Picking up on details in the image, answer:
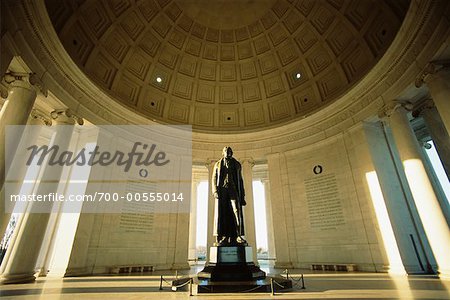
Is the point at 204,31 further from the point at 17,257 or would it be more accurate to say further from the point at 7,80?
the point at 17,257

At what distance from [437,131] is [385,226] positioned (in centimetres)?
566

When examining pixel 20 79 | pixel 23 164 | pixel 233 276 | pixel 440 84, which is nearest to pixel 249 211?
pixel 233 276

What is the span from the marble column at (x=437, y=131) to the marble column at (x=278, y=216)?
8890 mm

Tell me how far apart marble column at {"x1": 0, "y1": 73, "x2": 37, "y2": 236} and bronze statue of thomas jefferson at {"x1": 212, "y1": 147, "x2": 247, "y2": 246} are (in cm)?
726

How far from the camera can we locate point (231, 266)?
6.98m

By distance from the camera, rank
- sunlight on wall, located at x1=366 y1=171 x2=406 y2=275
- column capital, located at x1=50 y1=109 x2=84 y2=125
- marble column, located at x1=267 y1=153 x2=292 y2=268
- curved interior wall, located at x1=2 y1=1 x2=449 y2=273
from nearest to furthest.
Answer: curved interior wall, located at x1=2 y1=1 x2=449 y2=273 < sunlight on wall, located at x1=366 y1=171 x2=406 y2=275 < column capital, located at x1=50 y1=109 x2=84 y2=125 < marble column, located at x1=267 y1=153 x2=292 y2=268

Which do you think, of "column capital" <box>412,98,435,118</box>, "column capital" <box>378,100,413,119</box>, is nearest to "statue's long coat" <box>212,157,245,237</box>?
"column capital" <box>378,100,413,119</box>

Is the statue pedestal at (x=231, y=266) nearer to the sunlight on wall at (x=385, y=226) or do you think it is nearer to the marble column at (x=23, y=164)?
the sunlight on wall at (x=385, y=226)

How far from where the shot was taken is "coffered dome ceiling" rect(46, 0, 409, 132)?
13.9 m

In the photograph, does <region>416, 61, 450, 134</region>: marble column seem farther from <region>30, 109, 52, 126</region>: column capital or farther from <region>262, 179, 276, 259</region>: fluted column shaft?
<region>30, 109, 52, 126</region>: column capital

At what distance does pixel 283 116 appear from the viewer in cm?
1900

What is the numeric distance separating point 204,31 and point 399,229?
17860 mm

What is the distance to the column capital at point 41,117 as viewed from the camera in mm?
11678

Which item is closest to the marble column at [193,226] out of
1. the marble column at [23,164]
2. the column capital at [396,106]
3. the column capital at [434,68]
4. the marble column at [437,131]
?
the marble column at [23,164]
